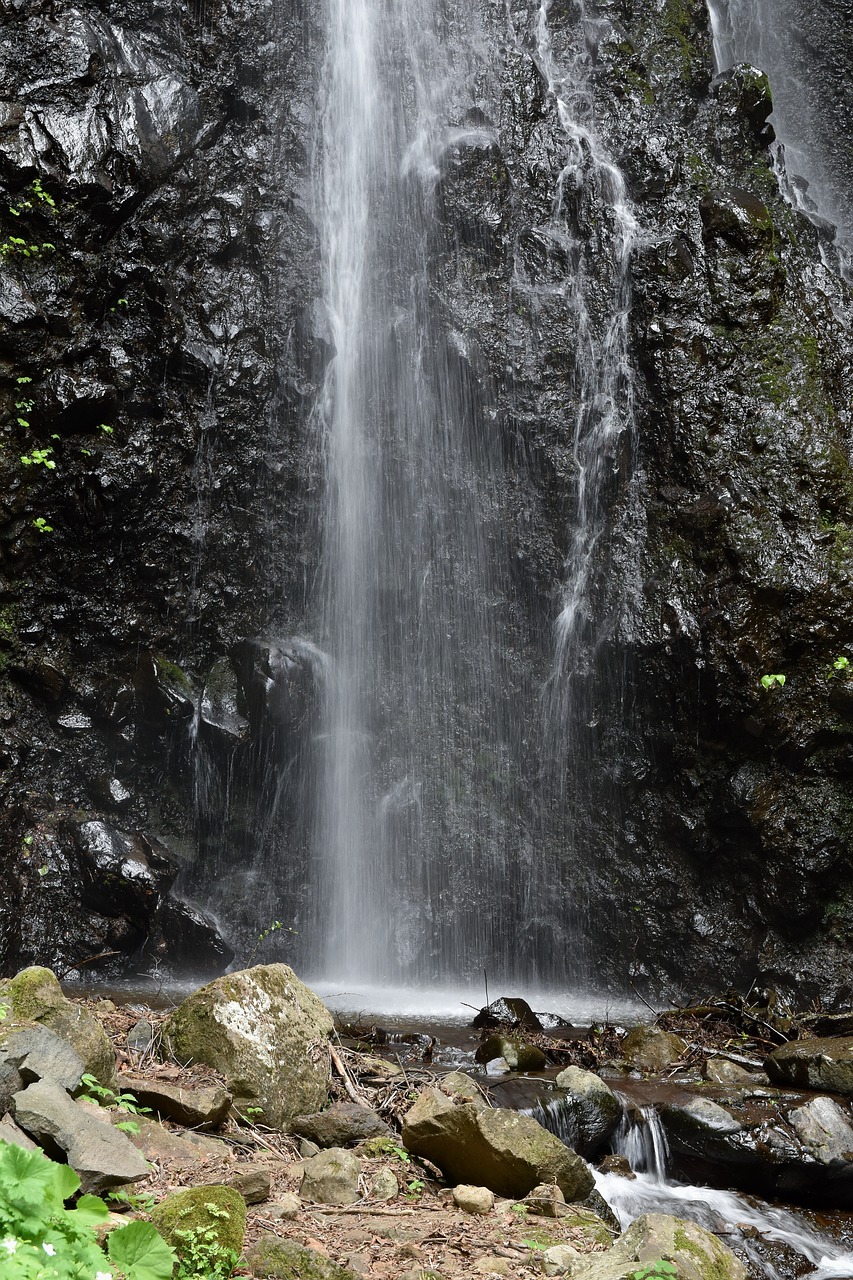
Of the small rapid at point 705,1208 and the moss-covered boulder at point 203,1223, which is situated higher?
the moss-covered boulder at point 203,1223

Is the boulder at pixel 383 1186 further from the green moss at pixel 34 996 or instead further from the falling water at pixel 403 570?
the falling water at pixel 403 570

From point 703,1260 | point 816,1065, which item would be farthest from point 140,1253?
point 816,1065

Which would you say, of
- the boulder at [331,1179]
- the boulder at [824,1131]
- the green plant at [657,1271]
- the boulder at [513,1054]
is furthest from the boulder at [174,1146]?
the boulder at [824,1131]

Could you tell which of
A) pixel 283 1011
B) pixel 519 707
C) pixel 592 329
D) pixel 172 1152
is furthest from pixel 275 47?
pixel 172 1152

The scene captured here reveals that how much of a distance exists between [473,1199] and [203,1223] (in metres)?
1.41

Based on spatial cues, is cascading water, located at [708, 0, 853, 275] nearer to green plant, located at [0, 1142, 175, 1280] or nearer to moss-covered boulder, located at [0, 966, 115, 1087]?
moss-covered boulder, located at [0, 966, 115, 1087]

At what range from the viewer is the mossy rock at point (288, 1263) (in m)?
2.57

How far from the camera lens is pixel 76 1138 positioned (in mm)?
2686

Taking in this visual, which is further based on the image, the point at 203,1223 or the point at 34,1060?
the point at 34,1060

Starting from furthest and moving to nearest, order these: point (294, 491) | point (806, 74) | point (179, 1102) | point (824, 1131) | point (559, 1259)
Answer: point (806, 74)
point (294, 491)
point (824, 1131)
point (179, 1102)
point (559, 1259)

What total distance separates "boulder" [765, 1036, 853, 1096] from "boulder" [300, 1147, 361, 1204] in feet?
10.7

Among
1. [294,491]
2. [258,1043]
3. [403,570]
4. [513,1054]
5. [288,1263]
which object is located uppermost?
[294,491]

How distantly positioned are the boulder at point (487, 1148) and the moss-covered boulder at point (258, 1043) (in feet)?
1.87

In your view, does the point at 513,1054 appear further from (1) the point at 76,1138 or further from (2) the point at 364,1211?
(1) the point at 76,1138
